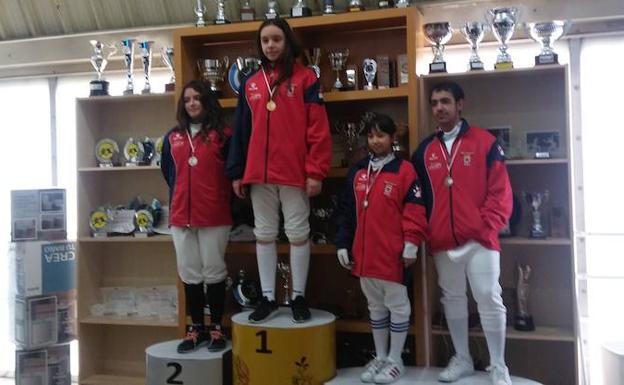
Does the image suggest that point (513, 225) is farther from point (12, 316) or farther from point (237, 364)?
point (12, 316)

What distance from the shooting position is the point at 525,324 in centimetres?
312

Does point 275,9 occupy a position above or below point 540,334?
above

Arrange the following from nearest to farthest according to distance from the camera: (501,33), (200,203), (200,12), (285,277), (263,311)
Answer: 1. (263,311)
2. (200,203)
3. (501,33)
4. (285,277)
5. (200,12)

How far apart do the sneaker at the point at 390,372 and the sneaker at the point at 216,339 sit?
30.9 inches

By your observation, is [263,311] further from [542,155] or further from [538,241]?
[542,155]

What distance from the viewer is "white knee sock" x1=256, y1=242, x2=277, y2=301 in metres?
3.04

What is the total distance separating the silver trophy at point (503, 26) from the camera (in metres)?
3.11

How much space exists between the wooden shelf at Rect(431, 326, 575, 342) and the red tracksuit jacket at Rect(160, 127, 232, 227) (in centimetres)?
126

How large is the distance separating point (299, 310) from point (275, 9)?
1777 mm

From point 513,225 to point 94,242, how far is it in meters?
2.48

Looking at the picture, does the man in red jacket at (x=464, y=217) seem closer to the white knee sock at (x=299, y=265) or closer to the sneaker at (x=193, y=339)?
the white knee sock at (x=299, y=265)

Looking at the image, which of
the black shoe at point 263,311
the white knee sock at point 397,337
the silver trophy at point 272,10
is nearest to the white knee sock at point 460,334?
the white knee sock at point 397,337

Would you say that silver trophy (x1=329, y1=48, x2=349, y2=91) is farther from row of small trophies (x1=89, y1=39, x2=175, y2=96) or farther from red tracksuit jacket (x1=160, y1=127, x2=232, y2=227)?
row of small trophies (x1=89, y1=39, x2=175, y2=96)

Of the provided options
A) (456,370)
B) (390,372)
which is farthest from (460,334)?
(390,372)
